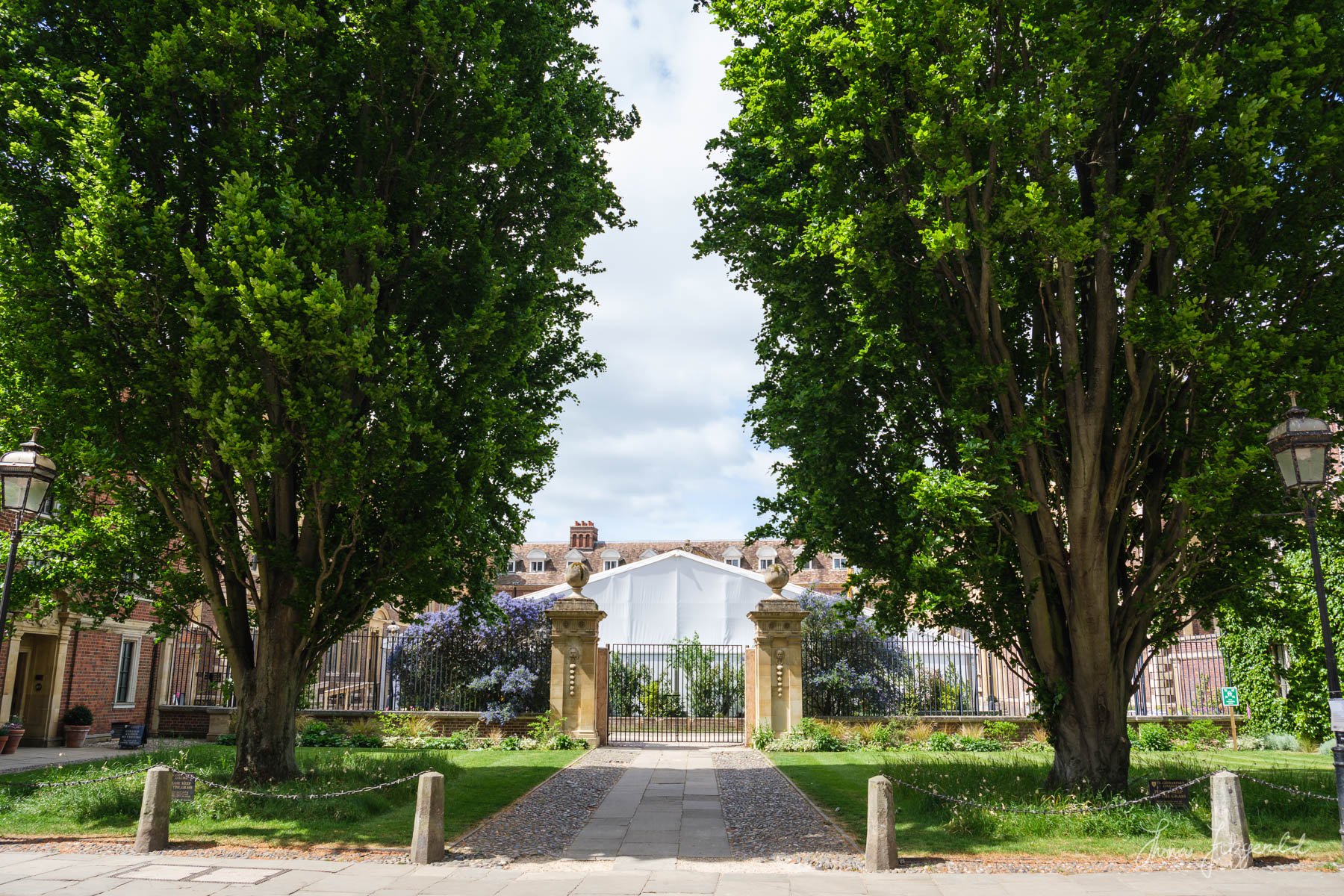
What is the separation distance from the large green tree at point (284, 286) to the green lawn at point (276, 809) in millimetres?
1001

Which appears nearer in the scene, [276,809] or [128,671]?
[276,809]

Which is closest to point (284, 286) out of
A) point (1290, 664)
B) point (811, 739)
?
point (811, 739)

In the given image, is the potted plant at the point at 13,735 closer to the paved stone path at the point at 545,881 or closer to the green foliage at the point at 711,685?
the paved stone path at the point at 545,881

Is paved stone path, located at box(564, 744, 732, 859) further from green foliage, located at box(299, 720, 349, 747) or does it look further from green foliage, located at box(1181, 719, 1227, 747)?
green foliage, located at box(1181, 719, 1227, 747)

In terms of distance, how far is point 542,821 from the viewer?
11062 mm

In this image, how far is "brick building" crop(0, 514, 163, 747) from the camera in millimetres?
18906

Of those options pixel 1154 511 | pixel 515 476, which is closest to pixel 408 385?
pixel 515 476

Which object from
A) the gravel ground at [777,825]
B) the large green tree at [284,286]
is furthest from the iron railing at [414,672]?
the large green tree at [284,286]

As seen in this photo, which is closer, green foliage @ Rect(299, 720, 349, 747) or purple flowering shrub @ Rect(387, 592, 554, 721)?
green foliage @ Rect(299, 720, 349, 747)

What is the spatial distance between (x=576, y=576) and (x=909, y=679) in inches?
340

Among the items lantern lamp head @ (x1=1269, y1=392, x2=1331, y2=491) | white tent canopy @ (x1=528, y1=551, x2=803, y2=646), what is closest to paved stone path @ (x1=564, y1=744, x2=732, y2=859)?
lantern lamp head @ (x1=1269, y1=392, x2=1331, y2=491)

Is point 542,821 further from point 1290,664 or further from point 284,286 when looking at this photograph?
point 1290,664

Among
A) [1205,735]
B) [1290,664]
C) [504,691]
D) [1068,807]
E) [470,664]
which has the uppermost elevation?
[1290,664]

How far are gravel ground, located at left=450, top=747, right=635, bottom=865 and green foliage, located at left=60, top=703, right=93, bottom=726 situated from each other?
11.9 meters
